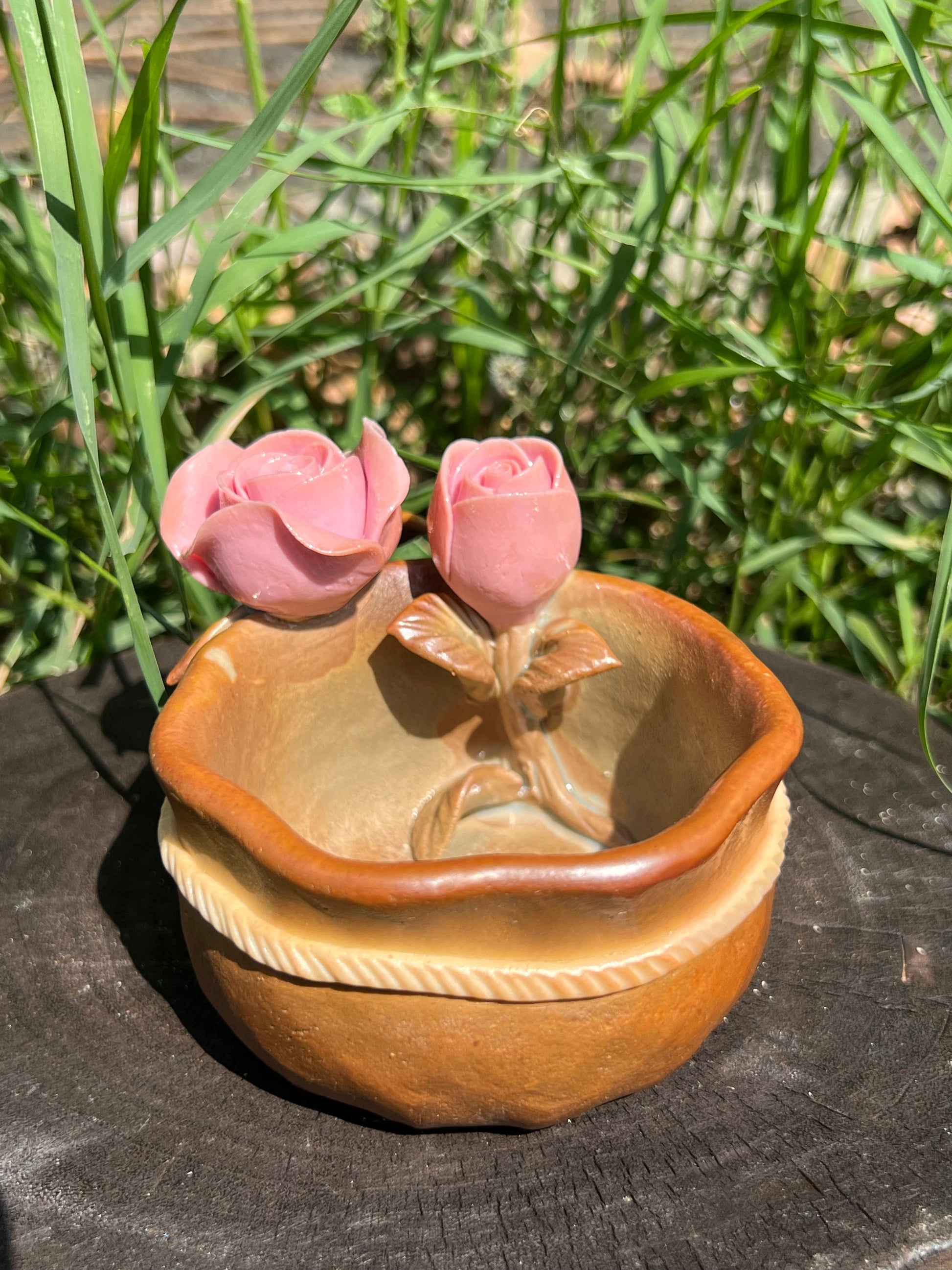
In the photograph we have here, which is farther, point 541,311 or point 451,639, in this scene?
point 541,311

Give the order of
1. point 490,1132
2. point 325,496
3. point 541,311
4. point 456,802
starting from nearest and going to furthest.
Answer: point 490,1132 → point 325,496 → point 456,802 → point 541,311

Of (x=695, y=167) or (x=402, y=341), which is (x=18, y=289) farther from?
(x=695, y=167)

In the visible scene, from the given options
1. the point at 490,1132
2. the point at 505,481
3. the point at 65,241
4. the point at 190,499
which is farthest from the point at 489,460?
the point at 490,1132

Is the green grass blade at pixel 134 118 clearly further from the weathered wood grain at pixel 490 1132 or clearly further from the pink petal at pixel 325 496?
the weathered wood grain at pixel 490 1132

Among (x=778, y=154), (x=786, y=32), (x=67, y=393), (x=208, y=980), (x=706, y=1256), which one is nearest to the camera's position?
(x=706, y=1256)

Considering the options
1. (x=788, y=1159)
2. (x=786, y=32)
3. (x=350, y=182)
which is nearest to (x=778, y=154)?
(x=786, y=32)

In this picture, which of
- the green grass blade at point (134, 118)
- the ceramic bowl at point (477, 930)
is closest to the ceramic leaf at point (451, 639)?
the ceramic bowl at point (477, 930)

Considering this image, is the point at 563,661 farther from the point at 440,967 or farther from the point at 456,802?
the point at 440,967
